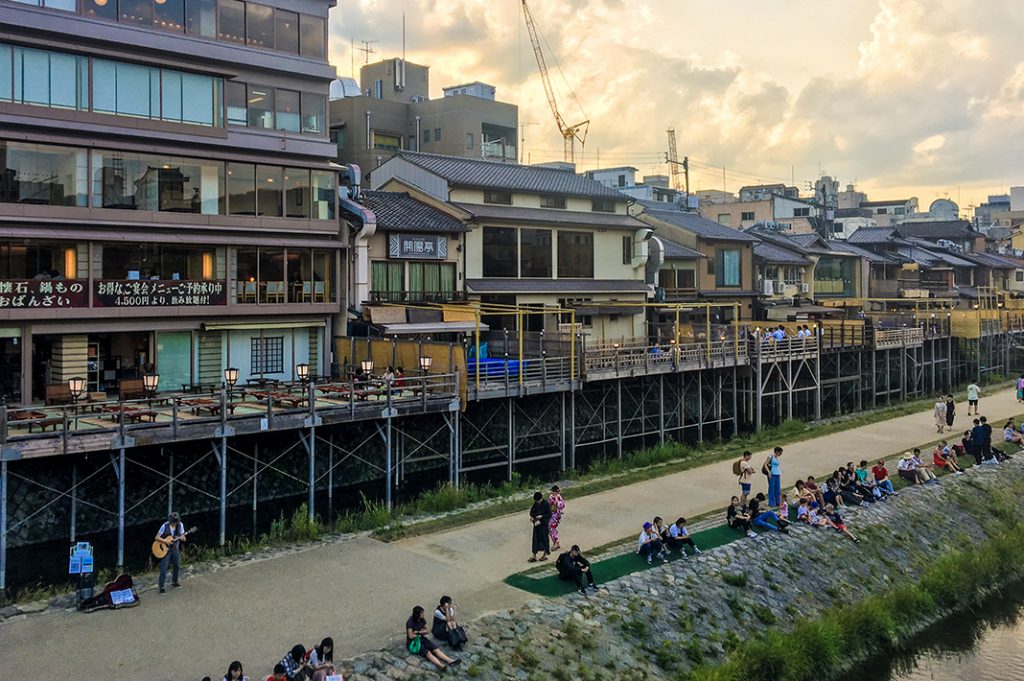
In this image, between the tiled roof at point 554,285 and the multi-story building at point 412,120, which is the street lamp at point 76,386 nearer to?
the tiled roof at point 554,285

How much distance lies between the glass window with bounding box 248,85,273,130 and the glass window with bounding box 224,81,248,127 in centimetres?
26

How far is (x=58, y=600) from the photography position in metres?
17.9

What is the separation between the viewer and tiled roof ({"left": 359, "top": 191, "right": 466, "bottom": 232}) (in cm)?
3672

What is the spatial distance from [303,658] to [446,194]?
28410 mm

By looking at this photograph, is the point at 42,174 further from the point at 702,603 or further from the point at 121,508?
the point at 702,603

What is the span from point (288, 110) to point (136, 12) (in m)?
5.83

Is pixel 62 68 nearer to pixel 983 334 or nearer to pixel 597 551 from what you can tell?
pixel 597 551

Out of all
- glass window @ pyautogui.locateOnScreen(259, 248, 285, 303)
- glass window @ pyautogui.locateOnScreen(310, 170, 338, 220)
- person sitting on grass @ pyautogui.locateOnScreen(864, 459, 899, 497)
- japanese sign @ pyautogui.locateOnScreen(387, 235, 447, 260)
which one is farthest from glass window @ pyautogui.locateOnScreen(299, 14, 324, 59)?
person sitting on grass @ pyautogui.locateOnScreen(864, 459, 899, 497)

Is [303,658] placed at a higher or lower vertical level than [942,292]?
lower

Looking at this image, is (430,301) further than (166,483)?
Yes

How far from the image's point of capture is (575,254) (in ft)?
144

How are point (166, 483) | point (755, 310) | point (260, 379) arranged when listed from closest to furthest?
point (166, 483) < point (260, 379) < point (755, 310)

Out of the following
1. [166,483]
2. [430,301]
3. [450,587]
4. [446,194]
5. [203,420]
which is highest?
[446,194]

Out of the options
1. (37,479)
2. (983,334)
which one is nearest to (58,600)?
(37,479)
